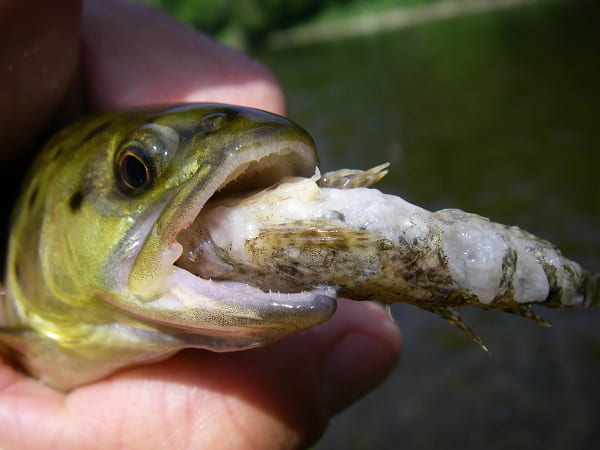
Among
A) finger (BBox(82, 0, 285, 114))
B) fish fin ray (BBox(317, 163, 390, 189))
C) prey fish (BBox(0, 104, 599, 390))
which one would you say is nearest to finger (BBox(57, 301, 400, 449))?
prey fish (BBox(0, 104, 599, 390))

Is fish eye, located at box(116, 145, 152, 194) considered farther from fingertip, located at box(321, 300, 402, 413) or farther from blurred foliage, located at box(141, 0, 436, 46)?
blurred foliage, located at box(141, 0, 436, 46)

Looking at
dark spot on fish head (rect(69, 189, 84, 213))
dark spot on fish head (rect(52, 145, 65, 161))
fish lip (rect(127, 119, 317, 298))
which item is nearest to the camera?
fish lip (rect(127, 119, 317, 298))

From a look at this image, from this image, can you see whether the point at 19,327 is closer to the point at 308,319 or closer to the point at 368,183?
the point at 308,319

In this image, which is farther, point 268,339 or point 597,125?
point 597,125

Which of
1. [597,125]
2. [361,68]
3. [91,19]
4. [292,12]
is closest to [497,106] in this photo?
[597,125]

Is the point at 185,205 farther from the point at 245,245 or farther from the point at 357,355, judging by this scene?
the point at 357,355

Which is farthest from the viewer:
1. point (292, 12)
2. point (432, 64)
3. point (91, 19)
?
point (292, 12)

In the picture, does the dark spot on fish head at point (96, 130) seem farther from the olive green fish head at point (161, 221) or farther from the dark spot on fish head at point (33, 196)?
the dark spot on fish head at point (33, 196)

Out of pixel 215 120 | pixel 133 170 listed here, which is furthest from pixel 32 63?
pixel 215 120
